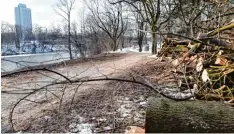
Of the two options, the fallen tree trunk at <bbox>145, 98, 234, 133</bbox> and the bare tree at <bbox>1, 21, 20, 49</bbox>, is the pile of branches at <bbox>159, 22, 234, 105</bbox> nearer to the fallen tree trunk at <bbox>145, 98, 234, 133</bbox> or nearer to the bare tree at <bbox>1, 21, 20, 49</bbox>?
the fallen tree trunk at <bbox>145, 98, 234, 133</bbox>

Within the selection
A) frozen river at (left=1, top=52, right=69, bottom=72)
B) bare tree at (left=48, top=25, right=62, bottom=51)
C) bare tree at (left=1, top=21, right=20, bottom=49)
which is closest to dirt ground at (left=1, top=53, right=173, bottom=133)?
frozen river at (left=1, top=52, right=69, bottom=72)

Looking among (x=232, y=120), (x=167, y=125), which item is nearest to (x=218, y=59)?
(x=232, y=120)

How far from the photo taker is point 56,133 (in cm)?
390

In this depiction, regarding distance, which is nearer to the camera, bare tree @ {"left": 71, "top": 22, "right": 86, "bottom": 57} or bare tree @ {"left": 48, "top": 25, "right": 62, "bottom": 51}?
bare tree @ {"left": 48, "top": 25, "right": 62, "bottom": 51}

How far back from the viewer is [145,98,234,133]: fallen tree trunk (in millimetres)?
2893

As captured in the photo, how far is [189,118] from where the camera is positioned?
9.98 ft

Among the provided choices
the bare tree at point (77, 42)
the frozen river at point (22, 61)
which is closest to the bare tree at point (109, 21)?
the bare tree at point (77, 42)

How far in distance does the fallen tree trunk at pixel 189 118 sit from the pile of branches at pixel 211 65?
2.74 feet

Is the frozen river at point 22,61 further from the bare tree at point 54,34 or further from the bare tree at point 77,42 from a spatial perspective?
the bare tree at point 77,42

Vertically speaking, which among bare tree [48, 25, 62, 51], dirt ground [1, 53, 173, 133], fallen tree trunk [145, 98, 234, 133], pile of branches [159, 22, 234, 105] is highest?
bare tree [48, 25, 62, 51]

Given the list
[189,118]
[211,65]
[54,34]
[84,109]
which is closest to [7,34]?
[54,34]

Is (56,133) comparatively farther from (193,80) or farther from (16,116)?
(193,80)

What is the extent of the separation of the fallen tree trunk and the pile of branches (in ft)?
2.74

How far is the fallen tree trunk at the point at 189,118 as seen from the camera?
2893 mm
